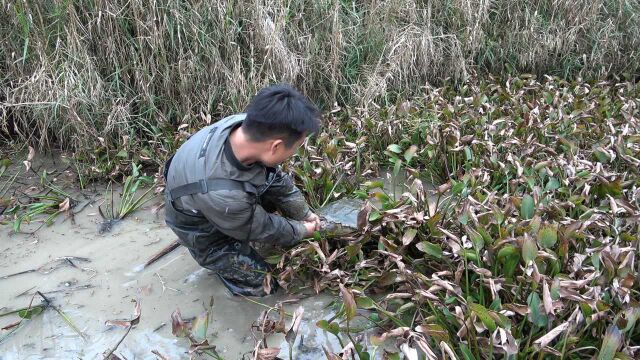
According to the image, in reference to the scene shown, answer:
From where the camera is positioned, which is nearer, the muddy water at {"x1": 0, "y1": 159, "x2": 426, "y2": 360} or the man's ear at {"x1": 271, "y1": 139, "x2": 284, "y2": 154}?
the man's ear at {"x1": 271, "y1": 139, "x2": 284, "y2": 154}

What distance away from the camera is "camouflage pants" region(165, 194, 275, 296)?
8.54ft

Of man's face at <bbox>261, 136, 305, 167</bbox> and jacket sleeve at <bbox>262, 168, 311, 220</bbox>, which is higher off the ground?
man's face at <bbox>261, 136, 305, 167</bbox>

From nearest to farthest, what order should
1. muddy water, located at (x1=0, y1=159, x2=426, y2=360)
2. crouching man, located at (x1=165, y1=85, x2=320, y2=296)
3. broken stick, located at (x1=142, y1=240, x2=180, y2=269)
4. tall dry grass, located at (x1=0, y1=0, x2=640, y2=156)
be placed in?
crouching man, located at (x1=165, y1=85, x2=320, y2=296)
muddy water, located at (x1=0, y1=159, x2=426, y2=360)
broken stick, located at (x1=142, y1=240, x2=180, y2=269)
tall dry grass, located at (x1=0, y1=0, x2=640, y2=156)

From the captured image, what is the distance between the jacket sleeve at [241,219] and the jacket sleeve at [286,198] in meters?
0.24

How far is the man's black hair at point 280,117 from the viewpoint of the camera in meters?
2.20

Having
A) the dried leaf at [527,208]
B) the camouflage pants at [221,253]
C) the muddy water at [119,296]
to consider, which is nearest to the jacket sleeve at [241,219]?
the camouflage pants at [221,253]

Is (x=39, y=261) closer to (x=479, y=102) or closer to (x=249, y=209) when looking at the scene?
(x=249, y=209)

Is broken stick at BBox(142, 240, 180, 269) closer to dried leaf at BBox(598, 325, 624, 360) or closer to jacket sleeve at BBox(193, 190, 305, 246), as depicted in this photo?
jacket sleeve at BBox(193, 190, 305, 246)

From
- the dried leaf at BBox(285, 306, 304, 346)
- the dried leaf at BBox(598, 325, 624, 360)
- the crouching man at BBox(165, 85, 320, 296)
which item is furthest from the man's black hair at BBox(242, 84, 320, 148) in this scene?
the dried leaf at BBox(598, 325, 624, 360)

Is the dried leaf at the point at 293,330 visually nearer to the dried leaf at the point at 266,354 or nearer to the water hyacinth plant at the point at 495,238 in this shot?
the dried leaf at the point at 266,354

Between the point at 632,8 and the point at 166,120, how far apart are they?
4.57 metres

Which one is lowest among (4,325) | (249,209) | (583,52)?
(583,52)

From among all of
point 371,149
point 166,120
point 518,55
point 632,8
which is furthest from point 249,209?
point 632,8

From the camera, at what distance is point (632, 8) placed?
17.5ft
